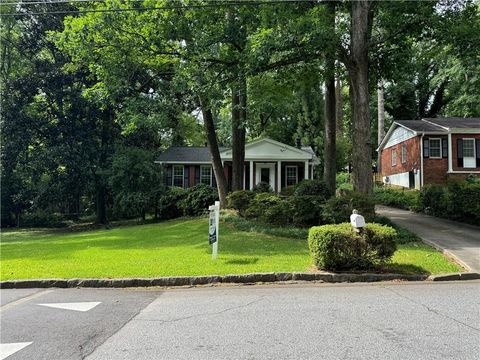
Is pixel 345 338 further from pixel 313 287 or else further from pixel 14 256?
pixel 14 256

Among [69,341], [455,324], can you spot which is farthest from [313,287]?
[69,341]

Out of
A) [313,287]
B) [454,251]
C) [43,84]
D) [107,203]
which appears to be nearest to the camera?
[313,287]

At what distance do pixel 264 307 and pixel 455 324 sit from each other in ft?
8.78

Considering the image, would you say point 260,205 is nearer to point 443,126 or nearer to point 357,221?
point 357,221

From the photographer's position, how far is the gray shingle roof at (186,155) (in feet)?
110

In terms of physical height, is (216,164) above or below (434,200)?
above

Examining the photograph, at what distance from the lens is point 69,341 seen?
17.0ft

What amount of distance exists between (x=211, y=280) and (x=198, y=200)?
1413cm

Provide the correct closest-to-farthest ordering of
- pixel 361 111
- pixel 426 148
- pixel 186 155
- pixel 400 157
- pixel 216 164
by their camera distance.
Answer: pixel 361 111 < pixel 216 164 < pixel 426 148 < pixel 400 157 < pixel 186 155

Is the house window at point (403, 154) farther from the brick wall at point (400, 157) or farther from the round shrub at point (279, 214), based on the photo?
the round shrub at point (279, 214)

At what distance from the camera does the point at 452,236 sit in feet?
45.4

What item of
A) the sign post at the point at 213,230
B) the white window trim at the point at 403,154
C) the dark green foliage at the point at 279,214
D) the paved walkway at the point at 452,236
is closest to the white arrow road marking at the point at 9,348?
the sign post at the point at 213,230

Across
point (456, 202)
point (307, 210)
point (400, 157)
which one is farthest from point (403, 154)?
point (307, 210)

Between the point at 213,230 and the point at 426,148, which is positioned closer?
the point at 213,230
